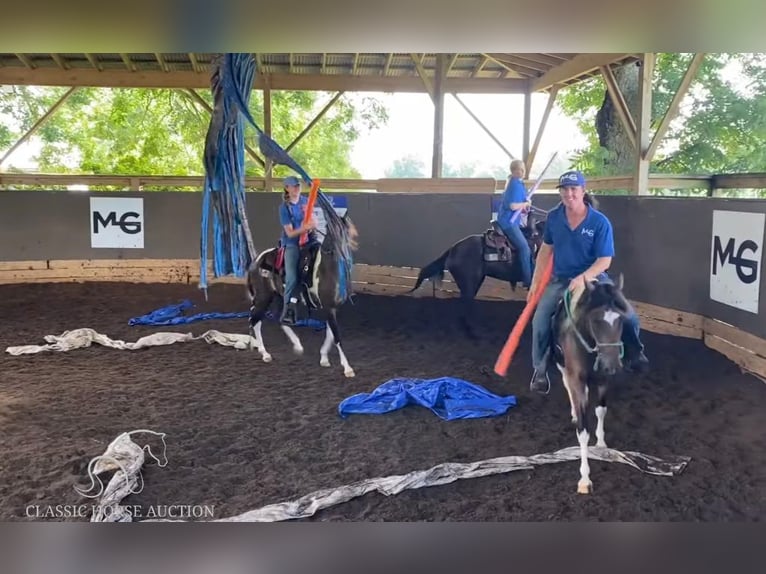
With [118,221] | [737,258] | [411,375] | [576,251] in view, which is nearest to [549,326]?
[576,251]

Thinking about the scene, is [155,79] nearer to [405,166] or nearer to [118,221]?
[118,221]

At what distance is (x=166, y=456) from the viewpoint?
2031 mm

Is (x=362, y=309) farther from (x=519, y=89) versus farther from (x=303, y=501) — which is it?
(x=303, y=501)

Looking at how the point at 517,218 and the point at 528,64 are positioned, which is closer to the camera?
the point at 528,64

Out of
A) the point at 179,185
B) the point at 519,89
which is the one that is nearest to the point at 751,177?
the point at 519,89

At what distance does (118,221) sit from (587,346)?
13.7 feet

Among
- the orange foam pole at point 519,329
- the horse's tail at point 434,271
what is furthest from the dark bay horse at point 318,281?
the orange foam pole at point 519,329

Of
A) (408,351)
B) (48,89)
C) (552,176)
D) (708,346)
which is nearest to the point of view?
(552,176)

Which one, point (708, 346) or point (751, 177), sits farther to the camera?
point (751, 177)

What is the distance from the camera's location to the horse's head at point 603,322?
1.94 metres

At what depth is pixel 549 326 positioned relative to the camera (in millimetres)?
2158

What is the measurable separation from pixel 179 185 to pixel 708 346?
14.9 feet

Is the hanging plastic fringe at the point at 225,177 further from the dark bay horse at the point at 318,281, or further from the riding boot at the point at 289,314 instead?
the riding boot at the point at 289,314

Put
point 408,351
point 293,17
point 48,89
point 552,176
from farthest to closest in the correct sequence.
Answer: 1. point 48,89
2. point 408,351
3. point 552,176
4. point 293,17
